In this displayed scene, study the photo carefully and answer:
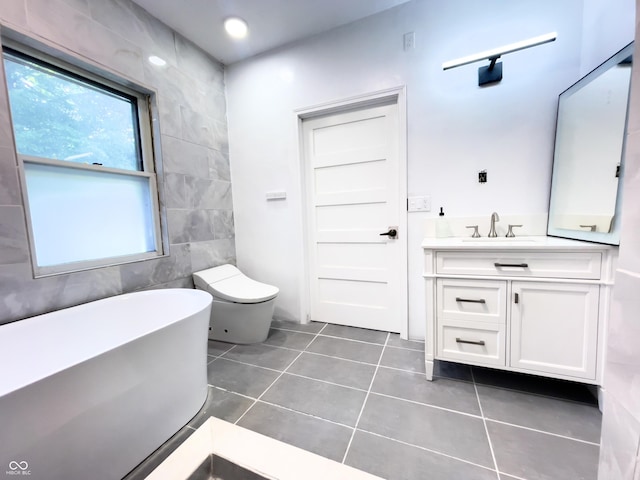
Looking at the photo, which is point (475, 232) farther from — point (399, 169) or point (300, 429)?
point (300, 429)

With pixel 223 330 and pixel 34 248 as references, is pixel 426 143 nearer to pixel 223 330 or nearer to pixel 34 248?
pixel 223 330

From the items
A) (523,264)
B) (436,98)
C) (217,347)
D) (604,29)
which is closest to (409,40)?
(436,98)

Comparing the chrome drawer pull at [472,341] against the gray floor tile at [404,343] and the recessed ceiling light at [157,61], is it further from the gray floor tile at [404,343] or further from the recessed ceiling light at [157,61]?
the recessed ceiling light at [157,61]

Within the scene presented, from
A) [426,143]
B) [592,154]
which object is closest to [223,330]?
[426,143]

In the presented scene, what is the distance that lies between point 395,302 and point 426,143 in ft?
4.27

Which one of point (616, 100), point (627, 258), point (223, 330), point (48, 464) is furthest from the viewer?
point (223, 330)

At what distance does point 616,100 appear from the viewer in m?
1.22

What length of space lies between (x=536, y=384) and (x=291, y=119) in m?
2.61

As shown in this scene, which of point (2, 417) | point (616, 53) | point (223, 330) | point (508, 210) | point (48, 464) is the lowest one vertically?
point (223, 330)

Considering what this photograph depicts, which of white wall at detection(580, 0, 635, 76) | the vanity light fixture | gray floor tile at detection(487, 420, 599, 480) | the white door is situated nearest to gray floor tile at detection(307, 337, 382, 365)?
the white door

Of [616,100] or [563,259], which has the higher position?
[616,100]

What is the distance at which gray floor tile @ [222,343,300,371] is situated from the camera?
1.82 metres

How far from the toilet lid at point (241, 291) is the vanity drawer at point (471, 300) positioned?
1.26 meters

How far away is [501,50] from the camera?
154 cm
